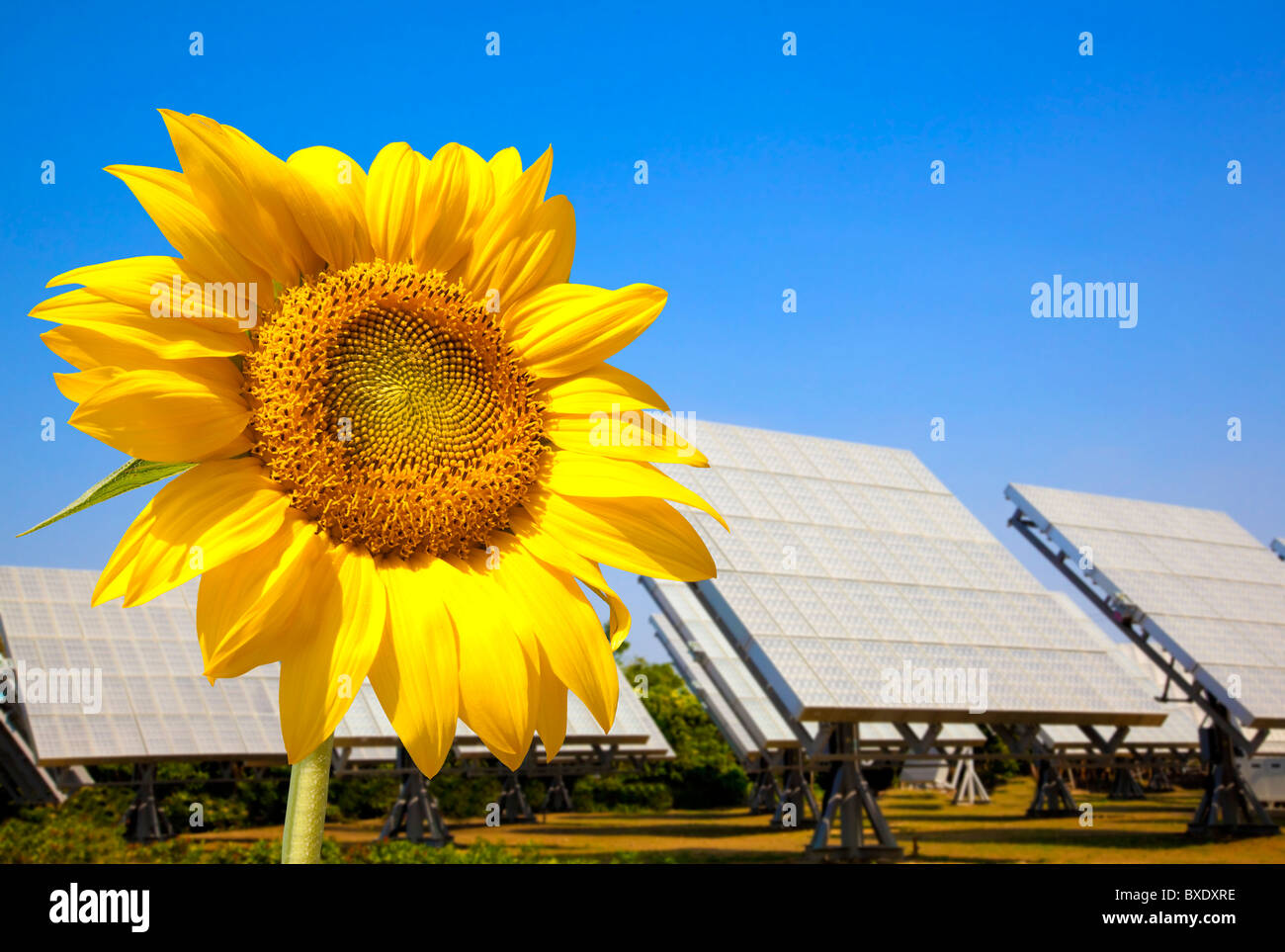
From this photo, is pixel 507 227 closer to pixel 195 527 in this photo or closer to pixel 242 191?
pixel 242 191

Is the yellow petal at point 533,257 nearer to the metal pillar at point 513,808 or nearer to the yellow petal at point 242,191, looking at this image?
the yellow petal at point 242,191

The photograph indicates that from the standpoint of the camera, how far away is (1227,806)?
61.0 feet

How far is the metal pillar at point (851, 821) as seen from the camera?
14516mm

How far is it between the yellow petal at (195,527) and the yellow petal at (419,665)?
126 millimetres

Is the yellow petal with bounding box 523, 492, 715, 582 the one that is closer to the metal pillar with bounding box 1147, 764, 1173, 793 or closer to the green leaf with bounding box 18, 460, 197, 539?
the green leaf with bounding box 18, 460, 197, 539

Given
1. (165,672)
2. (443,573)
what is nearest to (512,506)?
(443,573)

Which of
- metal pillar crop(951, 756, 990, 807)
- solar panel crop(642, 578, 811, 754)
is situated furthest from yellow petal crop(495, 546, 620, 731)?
metal pillar crop(951, 756, 990, 807)

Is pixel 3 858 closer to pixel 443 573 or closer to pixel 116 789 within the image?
pixel 116 789

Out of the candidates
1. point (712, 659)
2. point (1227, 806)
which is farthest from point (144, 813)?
point (1227, 806)

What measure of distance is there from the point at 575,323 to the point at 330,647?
0.45 meters

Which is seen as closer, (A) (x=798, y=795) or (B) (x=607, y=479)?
(B) (x=607, y=479)

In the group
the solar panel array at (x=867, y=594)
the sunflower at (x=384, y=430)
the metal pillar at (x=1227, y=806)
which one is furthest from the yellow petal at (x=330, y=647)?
the metal pillar at (x=1227, y=806)

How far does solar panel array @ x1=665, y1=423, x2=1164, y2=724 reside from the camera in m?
13.5

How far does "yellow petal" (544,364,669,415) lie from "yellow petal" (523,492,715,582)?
0.35 feet
